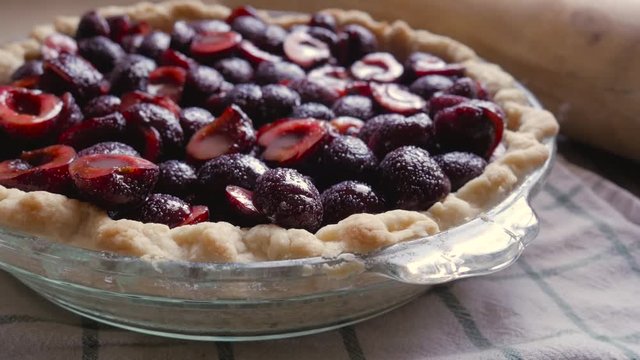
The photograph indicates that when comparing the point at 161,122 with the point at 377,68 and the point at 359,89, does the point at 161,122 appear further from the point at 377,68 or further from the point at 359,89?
the point at 377,68

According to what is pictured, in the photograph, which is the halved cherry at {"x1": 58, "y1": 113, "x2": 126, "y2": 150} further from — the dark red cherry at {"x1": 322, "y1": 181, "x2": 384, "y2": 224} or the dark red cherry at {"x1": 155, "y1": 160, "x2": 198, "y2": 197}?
the dark red cherry at {"x1": 322, "y1": 181, "x2": 384, "y2": 224}

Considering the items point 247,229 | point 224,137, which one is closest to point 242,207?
point 247,229

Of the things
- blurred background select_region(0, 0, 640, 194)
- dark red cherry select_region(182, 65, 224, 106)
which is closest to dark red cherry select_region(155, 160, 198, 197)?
dark red cherry select_region(182, 65, 224, 106)

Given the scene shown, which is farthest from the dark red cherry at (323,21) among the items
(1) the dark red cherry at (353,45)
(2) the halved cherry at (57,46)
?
(2) the halved cherry at (57,46)

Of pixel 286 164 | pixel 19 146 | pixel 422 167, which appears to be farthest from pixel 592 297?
pixel 19 146

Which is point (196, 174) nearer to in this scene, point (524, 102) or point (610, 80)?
point (524, 102)

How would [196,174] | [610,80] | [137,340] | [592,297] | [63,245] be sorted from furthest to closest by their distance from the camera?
[610,80], [592,297], [196,174], [137,340], [63,245]
